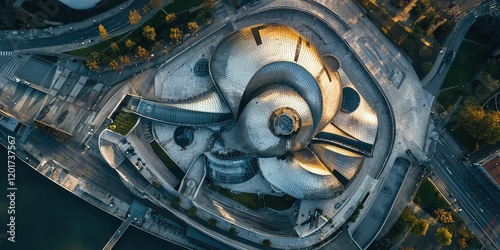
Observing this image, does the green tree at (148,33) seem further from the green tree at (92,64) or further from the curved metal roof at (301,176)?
the curved metal roof at (301,176)

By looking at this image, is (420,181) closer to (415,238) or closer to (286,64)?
(415,238)

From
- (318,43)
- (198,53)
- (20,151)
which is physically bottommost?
(20,151)

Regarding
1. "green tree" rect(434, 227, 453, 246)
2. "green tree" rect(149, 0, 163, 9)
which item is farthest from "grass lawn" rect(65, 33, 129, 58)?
"green tree" rect(434, 227, 453, 246)

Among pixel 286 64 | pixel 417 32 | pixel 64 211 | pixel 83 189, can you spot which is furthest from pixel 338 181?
pixel 64 211

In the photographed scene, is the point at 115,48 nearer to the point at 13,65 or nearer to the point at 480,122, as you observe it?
the point at 13,65

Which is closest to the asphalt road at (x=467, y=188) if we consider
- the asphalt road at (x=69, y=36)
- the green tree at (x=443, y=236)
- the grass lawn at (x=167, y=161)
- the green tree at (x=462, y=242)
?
the green tree at (x=462, y=242)

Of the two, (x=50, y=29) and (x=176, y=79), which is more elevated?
(x=176, y=79)

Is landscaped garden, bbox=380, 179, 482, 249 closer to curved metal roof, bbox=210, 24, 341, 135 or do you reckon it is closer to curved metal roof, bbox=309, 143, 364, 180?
curved metal roof, bbox=309, 143, 364, 180
